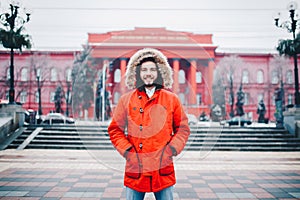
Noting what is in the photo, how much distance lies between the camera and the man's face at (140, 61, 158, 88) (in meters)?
2.37

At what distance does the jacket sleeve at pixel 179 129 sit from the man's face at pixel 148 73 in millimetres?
279

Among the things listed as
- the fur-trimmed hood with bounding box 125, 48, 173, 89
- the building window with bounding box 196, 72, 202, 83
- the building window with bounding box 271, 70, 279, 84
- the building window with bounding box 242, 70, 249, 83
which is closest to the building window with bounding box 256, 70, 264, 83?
the building window with bounding box 242, 70, 249, 83

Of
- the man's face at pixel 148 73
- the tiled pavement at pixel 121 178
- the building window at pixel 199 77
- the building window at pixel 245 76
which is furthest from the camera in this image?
the building window at pixel 245 76

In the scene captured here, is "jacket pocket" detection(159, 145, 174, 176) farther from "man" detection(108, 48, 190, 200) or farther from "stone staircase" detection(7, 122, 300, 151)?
"stone staircase" detection(7, 122, 300, 151)

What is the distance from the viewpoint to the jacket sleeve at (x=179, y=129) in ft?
7.43

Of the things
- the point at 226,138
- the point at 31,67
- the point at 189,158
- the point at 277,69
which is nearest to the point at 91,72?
the point at 31,67

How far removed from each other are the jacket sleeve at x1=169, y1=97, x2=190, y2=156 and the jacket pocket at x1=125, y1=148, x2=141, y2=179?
31 cm

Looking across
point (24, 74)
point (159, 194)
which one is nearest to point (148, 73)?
point (159, 194)

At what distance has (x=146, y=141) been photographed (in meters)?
2.24

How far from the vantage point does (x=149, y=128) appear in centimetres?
224

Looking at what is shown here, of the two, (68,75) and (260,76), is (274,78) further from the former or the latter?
(68,75)

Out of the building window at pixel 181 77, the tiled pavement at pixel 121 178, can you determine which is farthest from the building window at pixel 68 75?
the building window at pixel 181 77

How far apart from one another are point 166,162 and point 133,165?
0.28 metres

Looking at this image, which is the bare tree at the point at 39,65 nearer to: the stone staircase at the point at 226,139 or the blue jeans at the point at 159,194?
the stone staircase at the point at 226,139
